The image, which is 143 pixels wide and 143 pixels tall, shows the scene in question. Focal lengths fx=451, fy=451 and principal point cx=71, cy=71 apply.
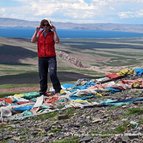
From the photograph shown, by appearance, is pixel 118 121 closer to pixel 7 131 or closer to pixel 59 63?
pixel 7 131

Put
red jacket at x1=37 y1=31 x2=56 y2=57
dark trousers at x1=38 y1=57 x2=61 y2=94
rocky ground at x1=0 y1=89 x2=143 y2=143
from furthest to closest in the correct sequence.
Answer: dark trousers at x1=38 y1=57 x2=61 y2=94 < red jacket at x1=37 y1=31 x2=56 y2=57 < rocky ground at x1=0 y1=89 x2=143 y2=143

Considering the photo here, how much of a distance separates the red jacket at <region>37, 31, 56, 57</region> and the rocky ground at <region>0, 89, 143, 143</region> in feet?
9.50

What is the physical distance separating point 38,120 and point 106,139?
11.2ft

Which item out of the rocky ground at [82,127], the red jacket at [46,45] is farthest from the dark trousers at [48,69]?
the rocky ground at [82,127]

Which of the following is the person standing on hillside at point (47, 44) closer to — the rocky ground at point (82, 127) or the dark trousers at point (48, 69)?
the dark trousers at point (48, 69)

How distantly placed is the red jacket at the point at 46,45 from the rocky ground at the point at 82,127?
2.89 m

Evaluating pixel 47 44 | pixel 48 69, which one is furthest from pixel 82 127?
pixel 48 69

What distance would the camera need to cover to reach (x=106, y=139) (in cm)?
757

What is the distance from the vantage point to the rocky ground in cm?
786

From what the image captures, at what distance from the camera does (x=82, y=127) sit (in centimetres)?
920

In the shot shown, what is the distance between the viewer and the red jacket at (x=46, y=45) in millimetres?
13367

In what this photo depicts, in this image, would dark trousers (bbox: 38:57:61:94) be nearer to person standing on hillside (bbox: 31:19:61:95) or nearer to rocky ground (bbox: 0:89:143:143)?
person standing on hillside (bbox: 31:19:61:95)

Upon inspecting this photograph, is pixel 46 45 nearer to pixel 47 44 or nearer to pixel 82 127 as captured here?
pixel 47 44

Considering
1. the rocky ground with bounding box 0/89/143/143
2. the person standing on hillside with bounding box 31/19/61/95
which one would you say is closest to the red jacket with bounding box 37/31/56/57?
the person standing on hillside with bounding box 31/19/61/95
